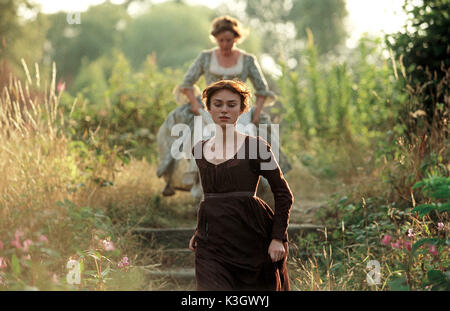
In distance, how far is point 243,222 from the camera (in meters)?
2.57

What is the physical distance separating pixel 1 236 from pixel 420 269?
279 cm

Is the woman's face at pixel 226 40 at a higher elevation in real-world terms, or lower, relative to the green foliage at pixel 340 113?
higher

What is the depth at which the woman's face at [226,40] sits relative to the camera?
16.3 feet

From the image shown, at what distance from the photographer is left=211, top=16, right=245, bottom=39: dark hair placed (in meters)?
4.84

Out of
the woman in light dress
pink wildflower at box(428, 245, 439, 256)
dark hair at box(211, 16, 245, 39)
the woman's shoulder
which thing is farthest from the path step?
the woman's shoulder

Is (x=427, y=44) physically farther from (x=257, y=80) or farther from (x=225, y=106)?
(x=225, y=106)

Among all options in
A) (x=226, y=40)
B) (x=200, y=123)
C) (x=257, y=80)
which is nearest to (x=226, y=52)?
(x=226, y=40)

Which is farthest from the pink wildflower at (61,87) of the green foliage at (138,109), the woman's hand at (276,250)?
the woman's hand at (276,250)

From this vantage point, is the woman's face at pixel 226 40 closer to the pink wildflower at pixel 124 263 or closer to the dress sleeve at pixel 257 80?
the dress sleeve at pixel 257 80

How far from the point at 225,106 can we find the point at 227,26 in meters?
2.41

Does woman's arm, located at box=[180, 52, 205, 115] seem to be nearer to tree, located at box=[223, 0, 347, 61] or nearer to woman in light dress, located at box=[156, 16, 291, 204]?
woman in light dress, located at box=[156, 16, 291, 204]

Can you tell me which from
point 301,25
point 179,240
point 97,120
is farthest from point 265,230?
point 301,25

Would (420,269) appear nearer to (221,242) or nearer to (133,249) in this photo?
(221,242)

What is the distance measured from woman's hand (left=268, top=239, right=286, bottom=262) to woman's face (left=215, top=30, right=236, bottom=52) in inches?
111
